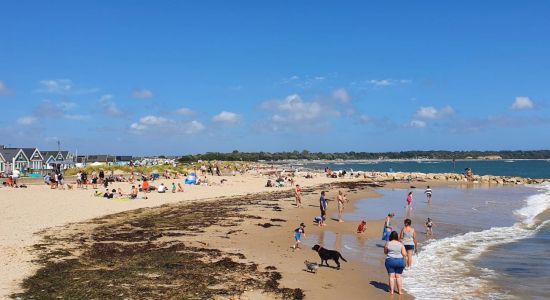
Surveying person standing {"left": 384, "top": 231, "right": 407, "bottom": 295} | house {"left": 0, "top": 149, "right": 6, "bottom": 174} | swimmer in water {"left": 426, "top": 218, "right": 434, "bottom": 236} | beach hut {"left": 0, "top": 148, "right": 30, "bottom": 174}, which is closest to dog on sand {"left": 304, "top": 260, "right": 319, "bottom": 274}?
person standing {"left": 384, "top": 231, "right": 407, "bottom": 295}

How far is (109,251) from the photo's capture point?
13.4 metres

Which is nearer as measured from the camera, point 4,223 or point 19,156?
point 4,223

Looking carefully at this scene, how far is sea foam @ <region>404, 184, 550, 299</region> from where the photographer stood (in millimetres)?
10305

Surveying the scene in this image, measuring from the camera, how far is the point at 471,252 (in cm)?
1505

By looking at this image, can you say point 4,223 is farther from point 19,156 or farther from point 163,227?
point 19,156

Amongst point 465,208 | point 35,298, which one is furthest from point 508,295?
point 465,208

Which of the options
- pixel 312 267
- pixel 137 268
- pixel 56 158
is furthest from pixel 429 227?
pixel 56 158

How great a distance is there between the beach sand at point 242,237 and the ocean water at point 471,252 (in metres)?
0.98

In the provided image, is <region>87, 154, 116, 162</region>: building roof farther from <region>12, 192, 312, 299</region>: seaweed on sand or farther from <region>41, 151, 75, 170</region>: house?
<region>12, 192, 312, 299</region>: seaweed on sand

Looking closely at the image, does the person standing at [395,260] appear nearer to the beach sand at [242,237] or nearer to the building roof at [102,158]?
the beach sand at [242,237]

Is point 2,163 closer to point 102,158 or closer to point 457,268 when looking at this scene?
point 102,158

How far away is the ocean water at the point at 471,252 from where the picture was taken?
10703mm

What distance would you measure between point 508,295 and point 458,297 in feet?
4.18

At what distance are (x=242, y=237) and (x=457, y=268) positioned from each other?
7.59 meters
